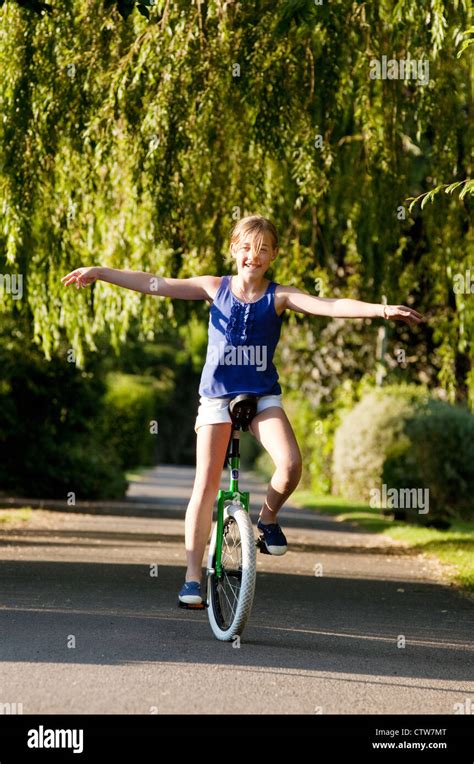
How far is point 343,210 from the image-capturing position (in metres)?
13.5

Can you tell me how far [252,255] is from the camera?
289 inches

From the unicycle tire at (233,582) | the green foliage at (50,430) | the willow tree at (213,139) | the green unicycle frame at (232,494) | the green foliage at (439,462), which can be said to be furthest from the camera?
the green foliage at (50,430)

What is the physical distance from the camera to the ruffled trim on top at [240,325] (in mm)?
7250

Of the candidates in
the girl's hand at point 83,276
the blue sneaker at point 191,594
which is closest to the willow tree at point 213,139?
the girl's hand at point 83,276

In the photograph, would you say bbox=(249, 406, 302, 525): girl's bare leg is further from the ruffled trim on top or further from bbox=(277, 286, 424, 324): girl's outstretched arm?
bbox=(277, 286, 424, 324): girl's outstretched arm

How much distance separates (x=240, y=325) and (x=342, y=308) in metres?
0.56

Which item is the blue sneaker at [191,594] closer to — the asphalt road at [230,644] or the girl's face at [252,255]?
the asphalt road at [230,644]

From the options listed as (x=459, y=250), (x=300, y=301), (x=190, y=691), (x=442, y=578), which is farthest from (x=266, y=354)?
(x=459, y=250)

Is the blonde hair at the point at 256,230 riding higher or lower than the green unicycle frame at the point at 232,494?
higher

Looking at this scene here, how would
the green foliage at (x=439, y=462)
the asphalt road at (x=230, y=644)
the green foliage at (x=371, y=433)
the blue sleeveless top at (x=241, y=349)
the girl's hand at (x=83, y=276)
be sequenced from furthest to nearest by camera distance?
the green foliage at (x=371, y=433)
the green foliage at (x=439, y=462)
the blue sleeveless top at (x=241, y=349)
the girl's hand at (x=83, y=276)
the asphalt road at (x=230, y=644)

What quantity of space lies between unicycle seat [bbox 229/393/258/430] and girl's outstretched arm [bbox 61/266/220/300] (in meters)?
0.67

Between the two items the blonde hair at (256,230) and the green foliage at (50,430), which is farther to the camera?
the green foliage at (50,430)

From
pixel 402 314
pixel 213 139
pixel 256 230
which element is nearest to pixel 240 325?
pixel 256 230

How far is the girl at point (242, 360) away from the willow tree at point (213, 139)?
2.80 meters
